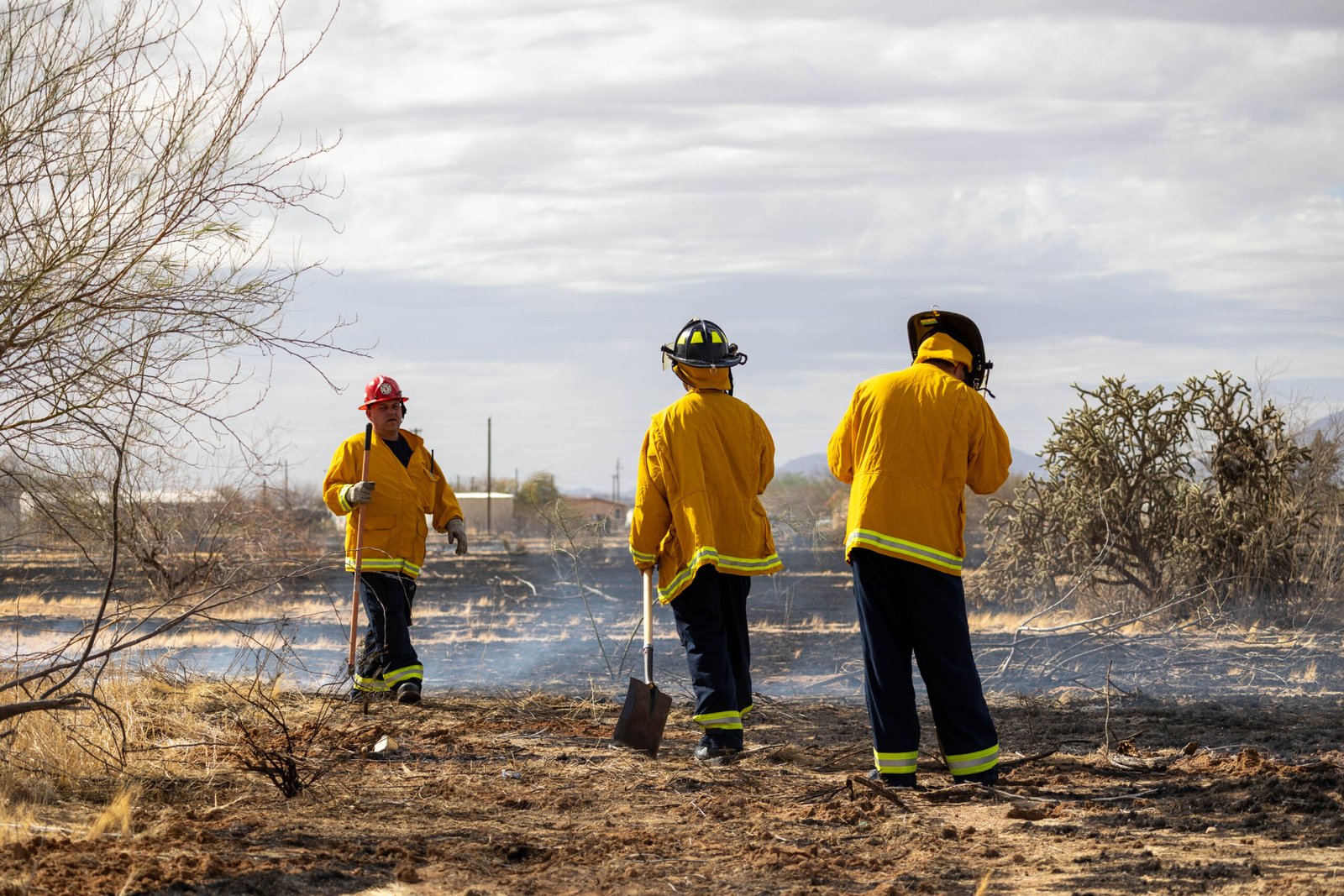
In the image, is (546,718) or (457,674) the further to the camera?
(457,674)

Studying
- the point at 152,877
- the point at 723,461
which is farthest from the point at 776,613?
the point at 152,877

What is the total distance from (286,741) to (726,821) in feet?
7.74

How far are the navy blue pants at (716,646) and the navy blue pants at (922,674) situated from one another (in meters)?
0.83

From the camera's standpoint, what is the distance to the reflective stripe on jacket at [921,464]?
616 cm

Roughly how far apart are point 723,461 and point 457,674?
5337mm

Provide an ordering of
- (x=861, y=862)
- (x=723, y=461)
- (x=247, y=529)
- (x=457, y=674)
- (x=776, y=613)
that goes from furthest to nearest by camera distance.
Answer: (x=776, y=613) < (x=247, y=529) < (x=457, y=674) < (x=723, y=461) < (x=861, y=862)

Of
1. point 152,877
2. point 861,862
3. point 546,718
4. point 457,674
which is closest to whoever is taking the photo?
point 152,877

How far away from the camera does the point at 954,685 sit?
615 cm

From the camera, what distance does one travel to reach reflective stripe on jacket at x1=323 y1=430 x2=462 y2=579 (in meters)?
8.84

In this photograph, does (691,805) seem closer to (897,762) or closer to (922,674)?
(897,762)

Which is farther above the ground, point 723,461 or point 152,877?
point 723,461

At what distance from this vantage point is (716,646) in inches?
277

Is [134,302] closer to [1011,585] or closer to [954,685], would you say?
[954,685]

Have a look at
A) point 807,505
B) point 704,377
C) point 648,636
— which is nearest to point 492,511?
point 807,505
